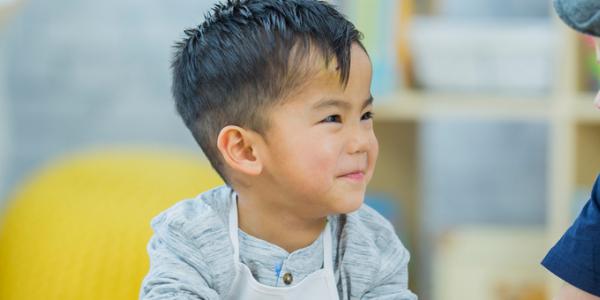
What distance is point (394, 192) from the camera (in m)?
2.23

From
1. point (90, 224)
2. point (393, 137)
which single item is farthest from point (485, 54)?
point (90, 224)

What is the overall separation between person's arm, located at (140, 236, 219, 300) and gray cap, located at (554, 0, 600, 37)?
1.38 ft

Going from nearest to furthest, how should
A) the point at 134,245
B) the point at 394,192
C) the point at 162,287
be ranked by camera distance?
the point at 162,287
the point at 134,245
the point at 394,192

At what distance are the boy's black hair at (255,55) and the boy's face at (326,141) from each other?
13mm

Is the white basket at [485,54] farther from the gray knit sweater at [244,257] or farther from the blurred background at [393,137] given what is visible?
the gray knit sweater at [244,257]

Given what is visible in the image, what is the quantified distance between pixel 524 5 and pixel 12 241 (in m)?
1.24

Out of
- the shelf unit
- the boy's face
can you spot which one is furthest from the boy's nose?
the shelf unit

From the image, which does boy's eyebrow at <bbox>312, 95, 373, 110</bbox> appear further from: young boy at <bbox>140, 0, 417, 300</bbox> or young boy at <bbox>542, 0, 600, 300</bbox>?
young boy at <bbox>542, 0, 600, 300</bbox>

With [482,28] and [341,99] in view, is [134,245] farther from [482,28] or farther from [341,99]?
[482,28]

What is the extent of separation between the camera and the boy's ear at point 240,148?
1.01 meters

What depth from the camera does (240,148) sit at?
1.02 metres

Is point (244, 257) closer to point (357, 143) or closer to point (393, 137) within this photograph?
point (357, 143)

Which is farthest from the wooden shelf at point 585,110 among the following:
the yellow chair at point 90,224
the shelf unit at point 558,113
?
the yellow chair at point 90,224

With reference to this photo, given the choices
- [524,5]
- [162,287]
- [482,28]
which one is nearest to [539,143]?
[524,5]
